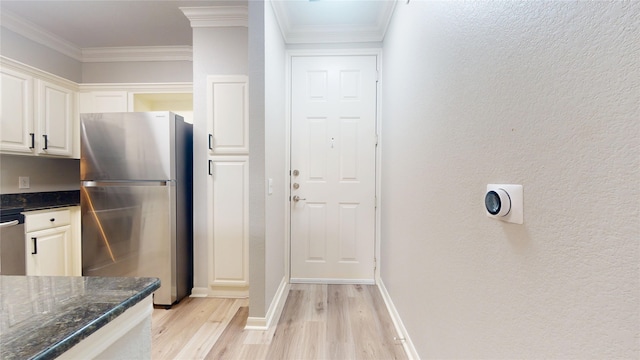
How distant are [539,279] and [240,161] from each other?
2.13 metres

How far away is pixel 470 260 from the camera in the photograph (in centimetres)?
90

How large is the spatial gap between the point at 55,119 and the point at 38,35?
0.96m

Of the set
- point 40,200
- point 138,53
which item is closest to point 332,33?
point 138,53

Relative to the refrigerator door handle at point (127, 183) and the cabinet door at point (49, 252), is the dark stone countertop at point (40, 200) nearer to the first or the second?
the cabinet door at point (49, 252)

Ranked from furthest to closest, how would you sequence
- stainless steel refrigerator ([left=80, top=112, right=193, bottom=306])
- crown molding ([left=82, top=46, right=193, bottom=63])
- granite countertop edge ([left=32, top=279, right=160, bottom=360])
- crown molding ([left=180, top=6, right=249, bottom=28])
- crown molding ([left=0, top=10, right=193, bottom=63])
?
crown molding ([left=82, top=46, right=193, bottom=63])
crown molding ([left=0, top=10, right=193, bottom=63])
crown molding ([left=180, top=6, right=249, bottom=28])
stainless steel refrigerator ([left=80, top=112, right=193, bottom=306])
granite countertop edge ([left=32, top=279, right=160, bottom=360])

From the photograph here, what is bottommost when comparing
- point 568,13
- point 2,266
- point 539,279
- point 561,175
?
point 2,266

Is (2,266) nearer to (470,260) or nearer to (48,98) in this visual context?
(48,98)

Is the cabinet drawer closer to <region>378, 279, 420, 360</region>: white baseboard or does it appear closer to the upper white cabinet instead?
the upper white cabinet

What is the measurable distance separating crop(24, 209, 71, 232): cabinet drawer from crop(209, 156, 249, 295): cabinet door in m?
1.48

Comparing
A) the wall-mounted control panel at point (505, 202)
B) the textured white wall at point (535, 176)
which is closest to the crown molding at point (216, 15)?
the textured white wall at point (535, 176)

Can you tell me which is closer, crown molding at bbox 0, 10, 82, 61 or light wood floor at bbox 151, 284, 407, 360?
light wood floor at bbox 151, 284, 407, 360

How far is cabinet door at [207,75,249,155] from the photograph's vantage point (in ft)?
7.34

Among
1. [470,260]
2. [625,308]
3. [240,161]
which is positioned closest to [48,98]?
[240,161]

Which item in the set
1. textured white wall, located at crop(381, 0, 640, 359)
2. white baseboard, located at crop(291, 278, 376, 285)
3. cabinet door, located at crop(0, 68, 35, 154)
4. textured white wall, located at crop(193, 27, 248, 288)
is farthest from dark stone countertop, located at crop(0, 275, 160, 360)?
cabinet door, located at crop(0, 68, 35, 154)
